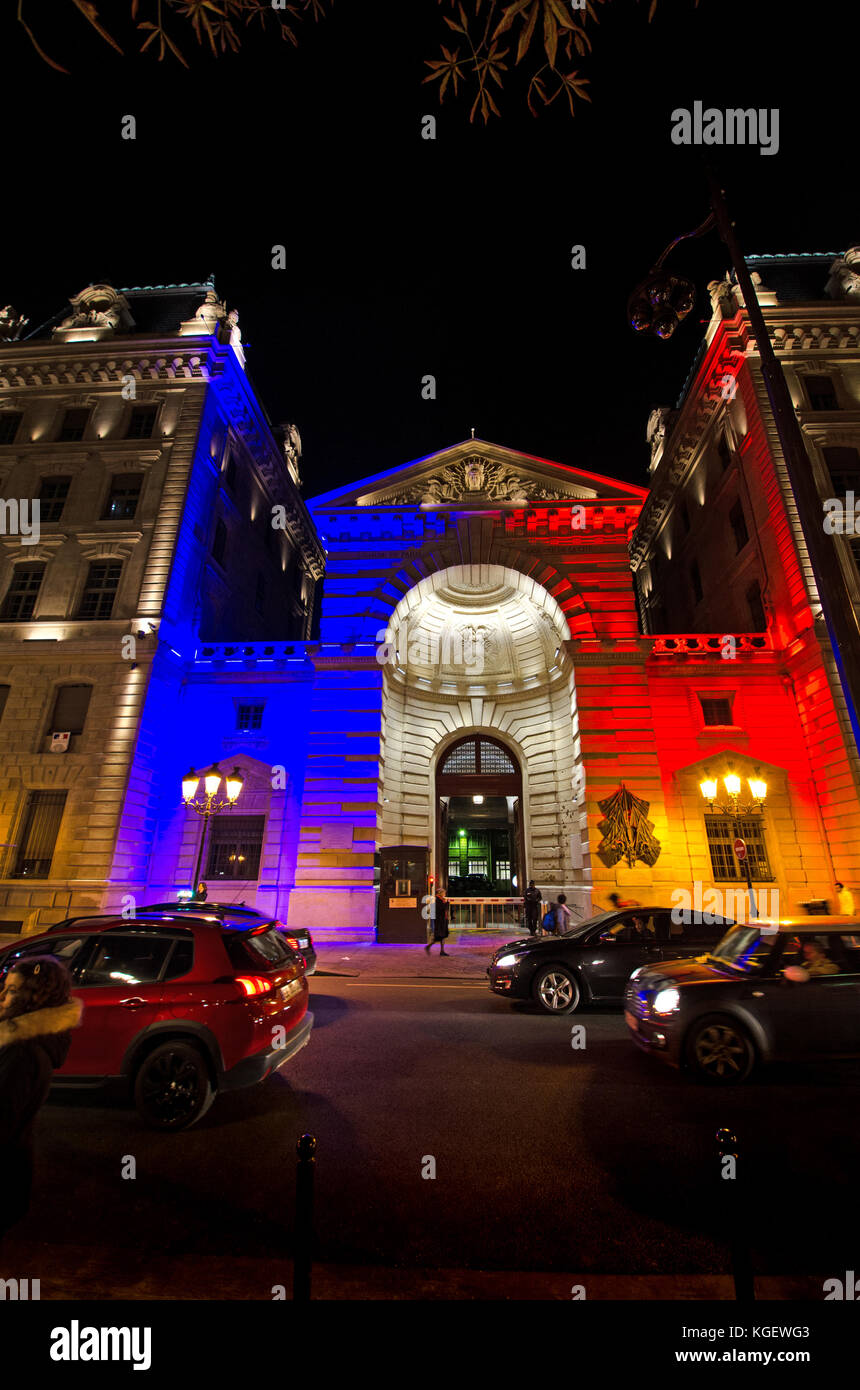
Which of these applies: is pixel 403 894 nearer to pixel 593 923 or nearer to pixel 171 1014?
pixel 593 923

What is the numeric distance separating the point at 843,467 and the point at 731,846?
15.7 metres

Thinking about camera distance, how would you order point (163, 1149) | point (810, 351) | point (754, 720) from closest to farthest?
point (163, 1149) < point (754, 720) < point (810, 351)

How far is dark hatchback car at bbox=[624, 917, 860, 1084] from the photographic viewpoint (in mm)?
6449

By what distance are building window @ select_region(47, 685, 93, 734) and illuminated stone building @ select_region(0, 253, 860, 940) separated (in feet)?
1.14

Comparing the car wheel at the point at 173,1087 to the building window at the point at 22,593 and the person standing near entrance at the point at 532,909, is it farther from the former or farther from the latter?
the building window at the point at 22,593

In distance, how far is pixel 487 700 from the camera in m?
27.7

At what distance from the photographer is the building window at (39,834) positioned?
18609 millimetres

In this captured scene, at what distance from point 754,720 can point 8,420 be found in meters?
34.4

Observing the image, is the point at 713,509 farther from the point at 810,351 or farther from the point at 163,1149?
the point at 163,1149

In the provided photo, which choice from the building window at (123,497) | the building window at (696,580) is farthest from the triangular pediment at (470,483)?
the building window at (696,580)

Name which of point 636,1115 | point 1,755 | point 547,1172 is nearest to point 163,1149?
point 547,1172

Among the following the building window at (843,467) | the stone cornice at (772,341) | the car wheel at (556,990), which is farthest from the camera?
the stone cornice at (772,341)

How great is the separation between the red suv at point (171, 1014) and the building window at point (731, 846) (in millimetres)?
18518

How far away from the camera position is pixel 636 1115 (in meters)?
5.48
